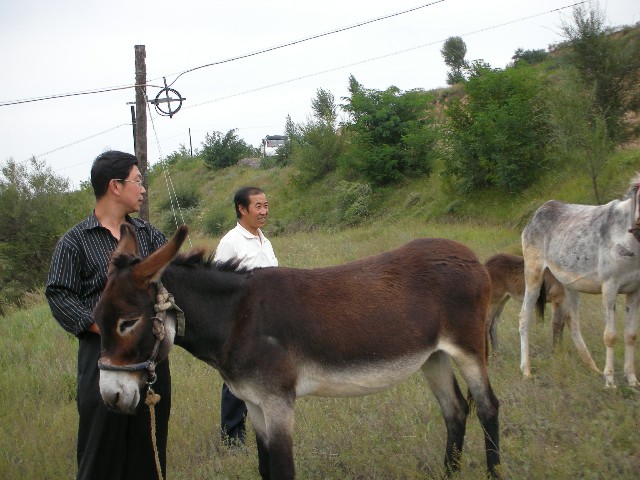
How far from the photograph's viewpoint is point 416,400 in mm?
5176

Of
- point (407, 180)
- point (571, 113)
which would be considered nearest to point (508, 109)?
point (571, 113)

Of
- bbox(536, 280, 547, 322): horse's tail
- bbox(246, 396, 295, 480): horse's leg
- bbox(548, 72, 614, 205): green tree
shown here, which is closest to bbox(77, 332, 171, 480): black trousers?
bbox(246, 396, 295, 480): horse's leg

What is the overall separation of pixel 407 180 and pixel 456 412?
24.1 meters

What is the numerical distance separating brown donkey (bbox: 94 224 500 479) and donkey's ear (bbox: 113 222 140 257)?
1cm

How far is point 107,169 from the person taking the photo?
3.15m

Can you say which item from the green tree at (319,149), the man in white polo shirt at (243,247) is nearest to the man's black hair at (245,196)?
the man in white polo shirt at (243,247)

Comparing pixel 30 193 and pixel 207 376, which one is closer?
pixel 207 376

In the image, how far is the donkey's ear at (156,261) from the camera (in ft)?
8.76

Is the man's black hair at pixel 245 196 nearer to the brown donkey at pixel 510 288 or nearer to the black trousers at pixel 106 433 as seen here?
the black trousers at pixel 106 433

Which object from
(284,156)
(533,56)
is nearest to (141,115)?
(284,156)

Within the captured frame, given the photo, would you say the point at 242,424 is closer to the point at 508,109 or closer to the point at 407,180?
the point at 508,109

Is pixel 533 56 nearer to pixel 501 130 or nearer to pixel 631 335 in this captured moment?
pixel 501 130

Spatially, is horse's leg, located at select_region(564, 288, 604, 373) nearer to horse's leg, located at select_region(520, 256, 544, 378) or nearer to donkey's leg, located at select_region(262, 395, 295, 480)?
horse's leg, located at select_region(520, 256, 544, 378)

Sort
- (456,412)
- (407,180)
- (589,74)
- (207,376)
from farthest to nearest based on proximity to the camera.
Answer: (407,180), (589,74), (207,376), (456,412)
